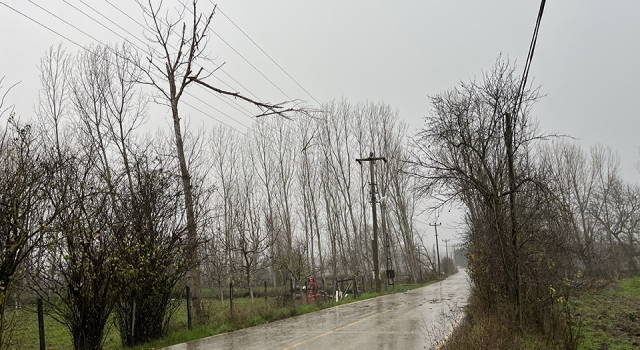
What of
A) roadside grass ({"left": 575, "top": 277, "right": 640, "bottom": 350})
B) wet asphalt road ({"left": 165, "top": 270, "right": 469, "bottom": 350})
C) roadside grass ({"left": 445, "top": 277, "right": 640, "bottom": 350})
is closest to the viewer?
roadside grass ({"left": 445, "top": 277, "right": 640, "bottom": 350})

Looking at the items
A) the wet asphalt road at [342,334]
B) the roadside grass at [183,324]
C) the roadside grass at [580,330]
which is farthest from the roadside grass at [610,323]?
the roadside grass at [183,324]

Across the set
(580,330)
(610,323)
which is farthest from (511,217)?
(610,323)

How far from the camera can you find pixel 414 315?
52.3 feet

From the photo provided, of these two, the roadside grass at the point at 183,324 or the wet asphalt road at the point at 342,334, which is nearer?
the roadside grass at the point at 183,324

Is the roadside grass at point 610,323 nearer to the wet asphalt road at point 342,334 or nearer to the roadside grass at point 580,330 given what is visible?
the roadside grass at point 580,330

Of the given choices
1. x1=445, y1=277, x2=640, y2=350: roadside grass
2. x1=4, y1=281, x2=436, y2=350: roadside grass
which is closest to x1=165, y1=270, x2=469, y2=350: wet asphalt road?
x1=4, y1=281, x2=436, y2=350: roadside grass

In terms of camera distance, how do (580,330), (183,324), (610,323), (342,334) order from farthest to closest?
(610,323) < (183,324) < (342,334) < (580,330)

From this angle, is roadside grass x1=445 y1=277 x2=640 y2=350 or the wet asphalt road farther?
the wet asphalt road

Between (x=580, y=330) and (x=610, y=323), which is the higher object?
(x=580, y=330)

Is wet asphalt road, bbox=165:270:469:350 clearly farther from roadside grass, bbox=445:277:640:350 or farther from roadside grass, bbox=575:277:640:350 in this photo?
roadside grass, bbox=575:277:640:350

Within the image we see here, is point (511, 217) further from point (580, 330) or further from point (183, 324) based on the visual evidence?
point (183, 324)

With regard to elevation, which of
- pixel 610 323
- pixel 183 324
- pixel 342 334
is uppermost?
pixel 183 324

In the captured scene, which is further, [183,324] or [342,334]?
[183,324]

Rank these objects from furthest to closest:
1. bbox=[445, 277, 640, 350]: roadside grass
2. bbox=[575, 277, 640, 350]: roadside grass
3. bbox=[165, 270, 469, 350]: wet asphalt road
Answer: bbox=[575, 277, 640, 350]: roadside grass < bbox=[165, 270, 469, 350]: wet asphalt road < bbox=[445, 277, 640, 350]: roadside grass
